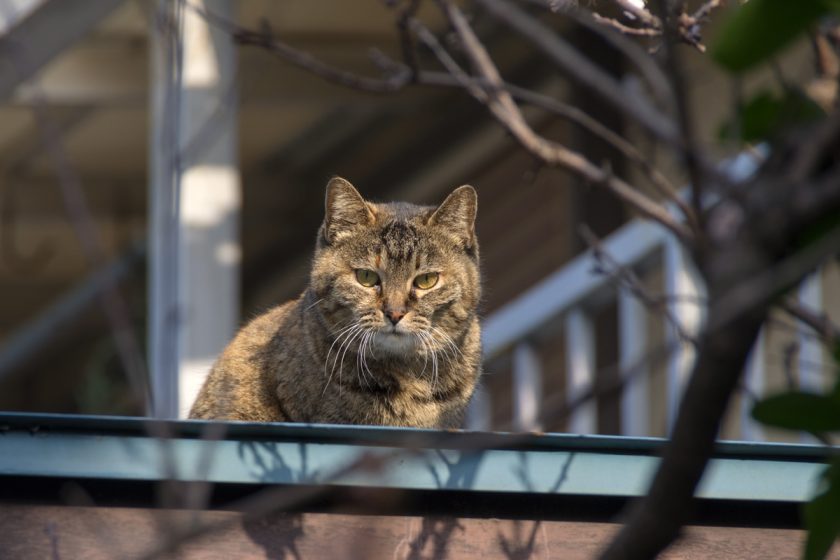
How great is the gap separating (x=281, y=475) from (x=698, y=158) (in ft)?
3.78

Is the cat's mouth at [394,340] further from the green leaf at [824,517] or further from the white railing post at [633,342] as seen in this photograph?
the green leaf at [824,517]

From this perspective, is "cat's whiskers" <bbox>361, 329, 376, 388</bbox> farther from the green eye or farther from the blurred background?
the blurred background

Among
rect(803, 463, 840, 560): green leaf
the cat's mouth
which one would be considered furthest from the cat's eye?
rect(803, 463, 840, 560): green leaf

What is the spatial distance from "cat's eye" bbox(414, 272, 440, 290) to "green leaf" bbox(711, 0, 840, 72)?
2554 millimetres

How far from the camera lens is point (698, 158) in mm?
928

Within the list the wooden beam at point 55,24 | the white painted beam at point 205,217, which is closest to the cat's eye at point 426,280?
the white painted beam at point 205,217

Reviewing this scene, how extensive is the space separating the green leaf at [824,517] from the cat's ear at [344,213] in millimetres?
2540

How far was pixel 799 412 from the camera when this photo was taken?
3.52ft

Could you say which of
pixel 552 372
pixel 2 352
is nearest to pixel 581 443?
pixel 552 372

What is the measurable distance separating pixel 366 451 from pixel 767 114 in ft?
2.89

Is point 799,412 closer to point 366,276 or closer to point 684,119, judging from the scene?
point 684,119

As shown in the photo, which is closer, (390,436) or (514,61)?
(390,436)

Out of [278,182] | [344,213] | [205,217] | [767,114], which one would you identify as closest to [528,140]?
[767,114]

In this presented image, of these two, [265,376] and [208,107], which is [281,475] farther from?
[208,107]
